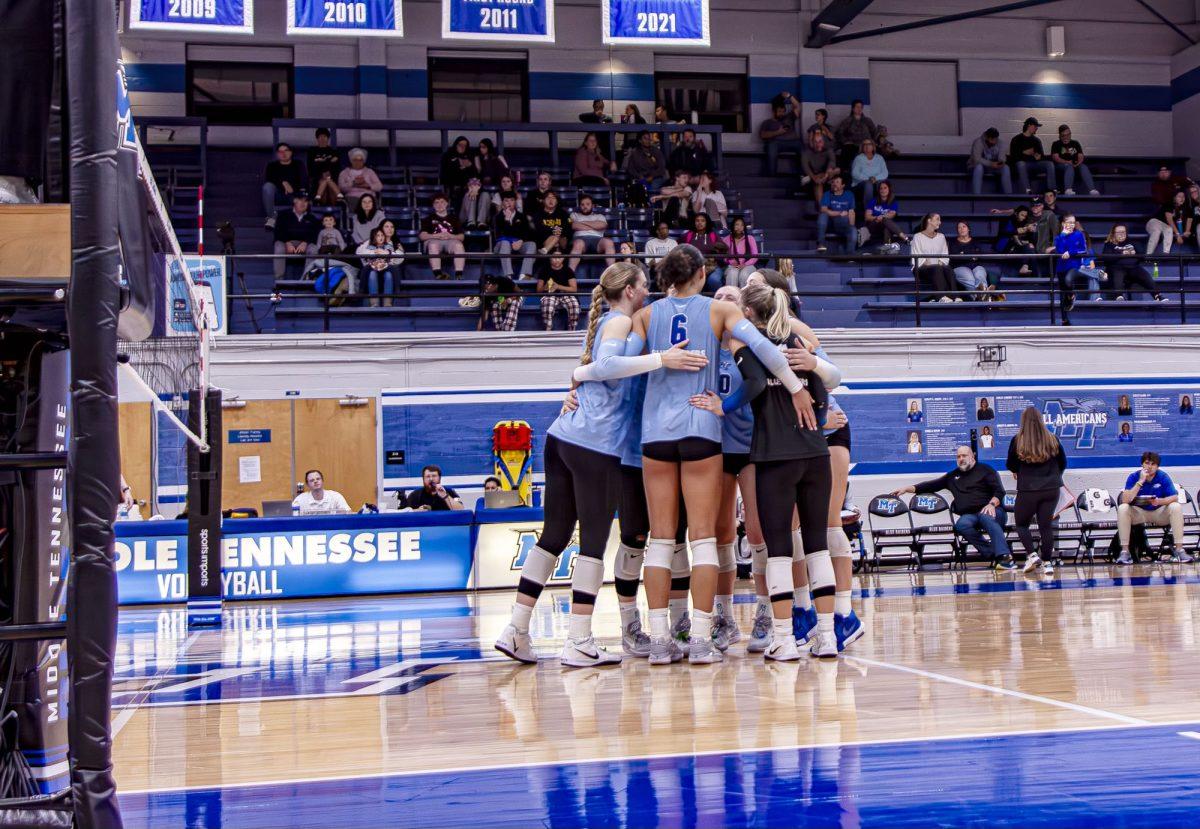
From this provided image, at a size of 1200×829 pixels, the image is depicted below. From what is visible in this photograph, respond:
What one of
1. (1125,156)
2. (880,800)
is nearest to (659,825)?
(880,800)

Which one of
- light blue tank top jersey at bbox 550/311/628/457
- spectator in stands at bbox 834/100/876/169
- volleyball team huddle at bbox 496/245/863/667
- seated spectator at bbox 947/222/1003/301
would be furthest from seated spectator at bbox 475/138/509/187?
light blue tank top jersey at bbox 550/311/628/457

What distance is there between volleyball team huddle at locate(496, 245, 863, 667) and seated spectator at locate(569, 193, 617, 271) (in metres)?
10.2

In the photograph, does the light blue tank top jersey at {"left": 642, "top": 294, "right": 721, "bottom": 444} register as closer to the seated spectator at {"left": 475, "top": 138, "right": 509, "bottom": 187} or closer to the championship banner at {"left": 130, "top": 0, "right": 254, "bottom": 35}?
the championship banner at {"left": 130, "top": 0, "right": 254, "bottom": 35}

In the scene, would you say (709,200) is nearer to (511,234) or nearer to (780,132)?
(511,234)

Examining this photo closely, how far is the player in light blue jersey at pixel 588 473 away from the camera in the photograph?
19.5 feet

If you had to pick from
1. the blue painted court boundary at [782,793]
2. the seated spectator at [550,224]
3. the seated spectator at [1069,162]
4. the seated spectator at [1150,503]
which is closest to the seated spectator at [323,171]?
the seated spectator at [550,224]

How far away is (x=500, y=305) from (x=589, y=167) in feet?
13.7

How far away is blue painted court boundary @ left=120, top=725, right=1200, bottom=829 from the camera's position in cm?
294

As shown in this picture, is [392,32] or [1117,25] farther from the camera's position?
[1117,25]

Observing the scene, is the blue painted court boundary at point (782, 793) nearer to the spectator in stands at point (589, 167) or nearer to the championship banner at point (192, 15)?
the championship banner at point (192, 15)

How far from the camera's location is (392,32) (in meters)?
12.4

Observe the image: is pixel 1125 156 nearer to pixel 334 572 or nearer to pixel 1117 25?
pixel 1117 25

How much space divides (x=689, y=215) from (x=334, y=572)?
27.1 feet

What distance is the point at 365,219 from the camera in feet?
55.5
